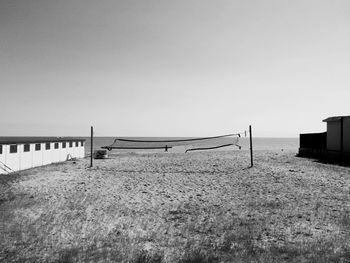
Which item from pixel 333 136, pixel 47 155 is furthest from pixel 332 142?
pixel 47 155

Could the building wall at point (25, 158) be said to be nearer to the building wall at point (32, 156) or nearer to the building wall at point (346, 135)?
the building wall at point (32, 156)

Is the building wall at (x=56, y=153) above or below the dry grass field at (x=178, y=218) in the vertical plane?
above

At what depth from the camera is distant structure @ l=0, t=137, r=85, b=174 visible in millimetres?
18625

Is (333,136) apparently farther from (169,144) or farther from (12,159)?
(169,144)

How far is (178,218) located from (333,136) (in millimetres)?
17925

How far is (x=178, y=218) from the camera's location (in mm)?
8703

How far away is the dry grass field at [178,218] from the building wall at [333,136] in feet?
23.9

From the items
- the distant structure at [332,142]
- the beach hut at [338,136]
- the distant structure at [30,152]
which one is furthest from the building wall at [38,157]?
the beach hut at [338,136]

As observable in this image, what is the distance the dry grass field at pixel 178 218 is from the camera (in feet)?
20.2

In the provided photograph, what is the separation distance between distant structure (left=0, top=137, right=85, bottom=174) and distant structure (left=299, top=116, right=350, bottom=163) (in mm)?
22812

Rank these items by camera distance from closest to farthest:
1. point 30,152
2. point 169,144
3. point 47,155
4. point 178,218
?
point 178,218, point 30,152, point 47,155, point 169,144

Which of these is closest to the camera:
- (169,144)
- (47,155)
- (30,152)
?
(30,152)

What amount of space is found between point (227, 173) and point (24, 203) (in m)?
10.2

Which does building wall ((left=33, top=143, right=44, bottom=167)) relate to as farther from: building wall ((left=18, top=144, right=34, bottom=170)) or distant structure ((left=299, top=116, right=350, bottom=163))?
distant structure ((left=299, top=116, right=350, bottom=163))
